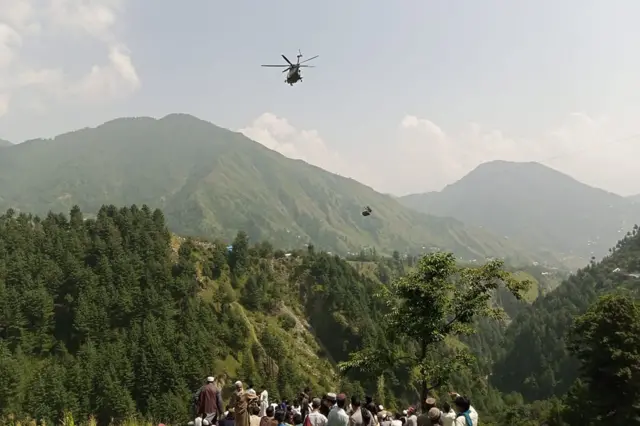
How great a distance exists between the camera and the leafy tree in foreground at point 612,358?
47.2m

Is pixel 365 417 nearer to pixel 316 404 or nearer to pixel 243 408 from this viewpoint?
pixel 316 404

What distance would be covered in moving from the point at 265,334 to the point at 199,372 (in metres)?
24.3

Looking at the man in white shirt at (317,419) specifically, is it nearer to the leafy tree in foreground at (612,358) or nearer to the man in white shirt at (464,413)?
the man in white shirt at (464,413)

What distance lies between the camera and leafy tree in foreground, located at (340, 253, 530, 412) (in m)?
23.6

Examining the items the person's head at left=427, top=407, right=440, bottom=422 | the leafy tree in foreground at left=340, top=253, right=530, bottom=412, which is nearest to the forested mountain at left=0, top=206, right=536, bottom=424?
the leafy tree in foreground at left=340, top=253, right=530, bottom=412

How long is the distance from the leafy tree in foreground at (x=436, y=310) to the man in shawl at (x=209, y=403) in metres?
9.26

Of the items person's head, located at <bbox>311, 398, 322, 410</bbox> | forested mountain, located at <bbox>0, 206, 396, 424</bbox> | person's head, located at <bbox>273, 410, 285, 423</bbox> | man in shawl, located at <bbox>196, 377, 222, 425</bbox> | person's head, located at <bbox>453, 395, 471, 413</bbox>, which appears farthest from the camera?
forested mountain, located at <bbox>0, 206, 396, 424</bbox>

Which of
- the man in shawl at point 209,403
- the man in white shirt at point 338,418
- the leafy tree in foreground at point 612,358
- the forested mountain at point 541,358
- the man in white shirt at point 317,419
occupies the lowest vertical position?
the forested mountain at point 541,358

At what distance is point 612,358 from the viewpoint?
4825 cm

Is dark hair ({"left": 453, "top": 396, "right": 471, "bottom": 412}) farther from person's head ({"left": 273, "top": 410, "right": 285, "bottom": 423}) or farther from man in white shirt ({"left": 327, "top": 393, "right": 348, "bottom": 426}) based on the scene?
person's head ({"left": 273, "top": 410, "right": 285, "bottom": 423})

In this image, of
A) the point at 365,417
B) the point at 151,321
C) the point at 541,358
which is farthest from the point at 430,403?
the point at 541,358

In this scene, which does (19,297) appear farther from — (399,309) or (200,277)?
(399,309)

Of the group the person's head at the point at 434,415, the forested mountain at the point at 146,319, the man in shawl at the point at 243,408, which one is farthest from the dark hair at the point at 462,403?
the forested mountain at the point at 146,319

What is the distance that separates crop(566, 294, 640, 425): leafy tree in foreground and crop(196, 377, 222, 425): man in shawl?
4473 cm
